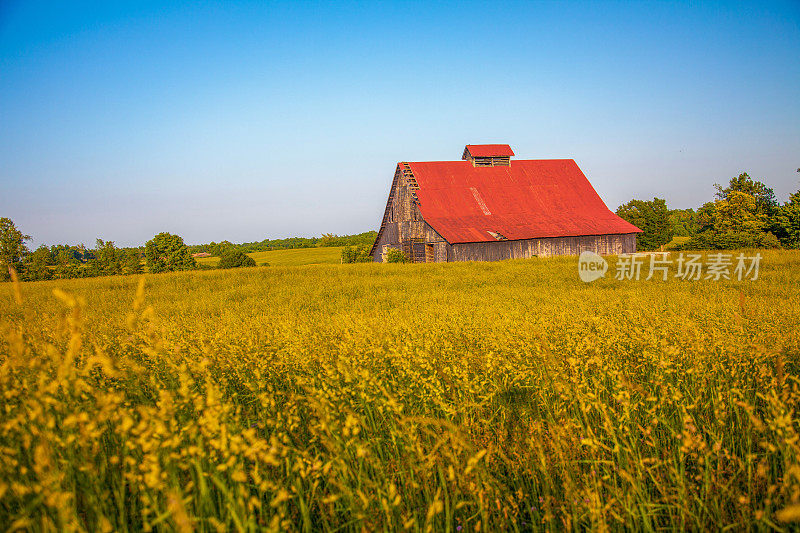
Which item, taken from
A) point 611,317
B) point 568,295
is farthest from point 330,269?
point 611,317

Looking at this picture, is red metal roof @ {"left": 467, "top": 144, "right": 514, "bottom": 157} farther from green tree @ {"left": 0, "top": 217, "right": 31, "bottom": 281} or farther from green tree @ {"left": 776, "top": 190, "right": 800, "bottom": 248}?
green tree @ {"left": 0, "top": 217, "right": 31, "bottom": 281}

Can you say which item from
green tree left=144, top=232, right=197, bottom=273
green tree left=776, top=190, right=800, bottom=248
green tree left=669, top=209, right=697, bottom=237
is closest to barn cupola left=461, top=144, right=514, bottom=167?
green tree left=776, top=190, right=800, bottom=248

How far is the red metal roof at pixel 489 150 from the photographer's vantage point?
114ft


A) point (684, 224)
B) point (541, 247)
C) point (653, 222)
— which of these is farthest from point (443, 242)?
point (684, 224)

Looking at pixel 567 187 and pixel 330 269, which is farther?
pixel 567 187

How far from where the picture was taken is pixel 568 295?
9.91 meters

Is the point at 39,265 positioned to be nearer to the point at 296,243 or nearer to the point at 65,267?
the point at 65,267

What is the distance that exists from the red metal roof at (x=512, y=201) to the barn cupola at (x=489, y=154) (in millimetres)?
594

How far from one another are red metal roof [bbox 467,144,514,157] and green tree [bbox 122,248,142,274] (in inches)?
1438

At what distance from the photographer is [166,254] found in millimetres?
47531

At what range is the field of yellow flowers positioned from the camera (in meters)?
1.69

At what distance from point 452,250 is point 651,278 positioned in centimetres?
1345

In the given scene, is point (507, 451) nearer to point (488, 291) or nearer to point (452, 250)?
point (488, 291)

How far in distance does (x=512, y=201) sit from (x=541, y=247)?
17.6 feet
